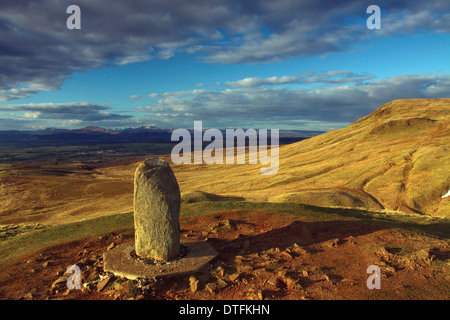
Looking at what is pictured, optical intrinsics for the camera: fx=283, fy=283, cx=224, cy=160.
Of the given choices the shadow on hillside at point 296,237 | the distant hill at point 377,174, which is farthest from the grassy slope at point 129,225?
the distant hill at point 377,174

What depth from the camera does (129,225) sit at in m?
21.5

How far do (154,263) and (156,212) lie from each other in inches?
95.3

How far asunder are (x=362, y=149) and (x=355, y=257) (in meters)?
78.1

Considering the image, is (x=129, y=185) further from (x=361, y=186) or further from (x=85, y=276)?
(x=85, y=276)

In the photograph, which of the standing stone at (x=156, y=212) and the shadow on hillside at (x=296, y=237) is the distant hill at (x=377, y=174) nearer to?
the shadow on hillside at (x=296, y=237)

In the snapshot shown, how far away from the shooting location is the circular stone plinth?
41.5 ft

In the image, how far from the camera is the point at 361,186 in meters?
57.9

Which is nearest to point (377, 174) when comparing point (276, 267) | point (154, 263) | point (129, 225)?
point (129, 225)

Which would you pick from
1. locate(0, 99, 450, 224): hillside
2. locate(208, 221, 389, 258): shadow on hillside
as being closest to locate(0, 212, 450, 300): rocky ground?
locate(208, 221, 389, 258): shadow on hillside

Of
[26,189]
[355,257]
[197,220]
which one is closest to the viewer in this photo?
[355,257]

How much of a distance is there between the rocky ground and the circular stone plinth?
35 centimetres

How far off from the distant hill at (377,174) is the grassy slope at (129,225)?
20.1 meters
